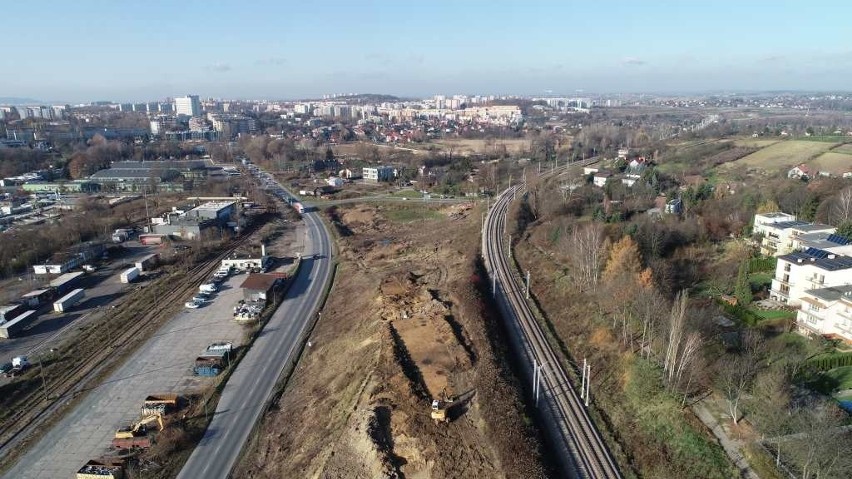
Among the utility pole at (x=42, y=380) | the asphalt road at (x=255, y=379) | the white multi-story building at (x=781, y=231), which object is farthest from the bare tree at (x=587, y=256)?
the utility pole at (x=42, y=380)

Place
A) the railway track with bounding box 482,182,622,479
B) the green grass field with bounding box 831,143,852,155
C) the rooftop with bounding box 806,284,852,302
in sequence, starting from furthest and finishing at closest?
the green grass field with bounding box 831,143,852,155
the rooftop with bounding box 806,284,852,302
the railway track with bounding box 482,182,622,479

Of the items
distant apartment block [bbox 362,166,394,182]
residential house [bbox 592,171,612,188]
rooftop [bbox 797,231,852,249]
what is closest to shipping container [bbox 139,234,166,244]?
distant apartment block [bbox 362,166,394,182]

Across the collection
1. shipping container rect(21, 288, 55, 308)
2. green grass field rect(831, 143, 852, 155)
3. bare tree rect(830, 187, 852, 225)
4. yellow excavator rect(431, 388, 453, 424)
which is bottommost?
shipping container rect(21, 288, 55, 308)

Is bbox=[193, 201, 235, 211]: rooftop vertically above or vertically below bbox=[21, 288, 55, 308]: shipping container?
above

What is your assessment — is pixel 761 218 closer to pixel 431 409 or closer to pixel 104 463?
pixel 431 409

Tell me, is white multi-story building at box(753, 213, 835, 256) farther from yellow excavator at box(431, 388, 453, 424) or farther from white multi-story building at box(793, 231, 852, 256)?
yellow excavator at box(431, 388, 453, 424)

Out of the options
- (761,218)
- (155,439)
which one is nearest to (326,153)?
(761,218)
